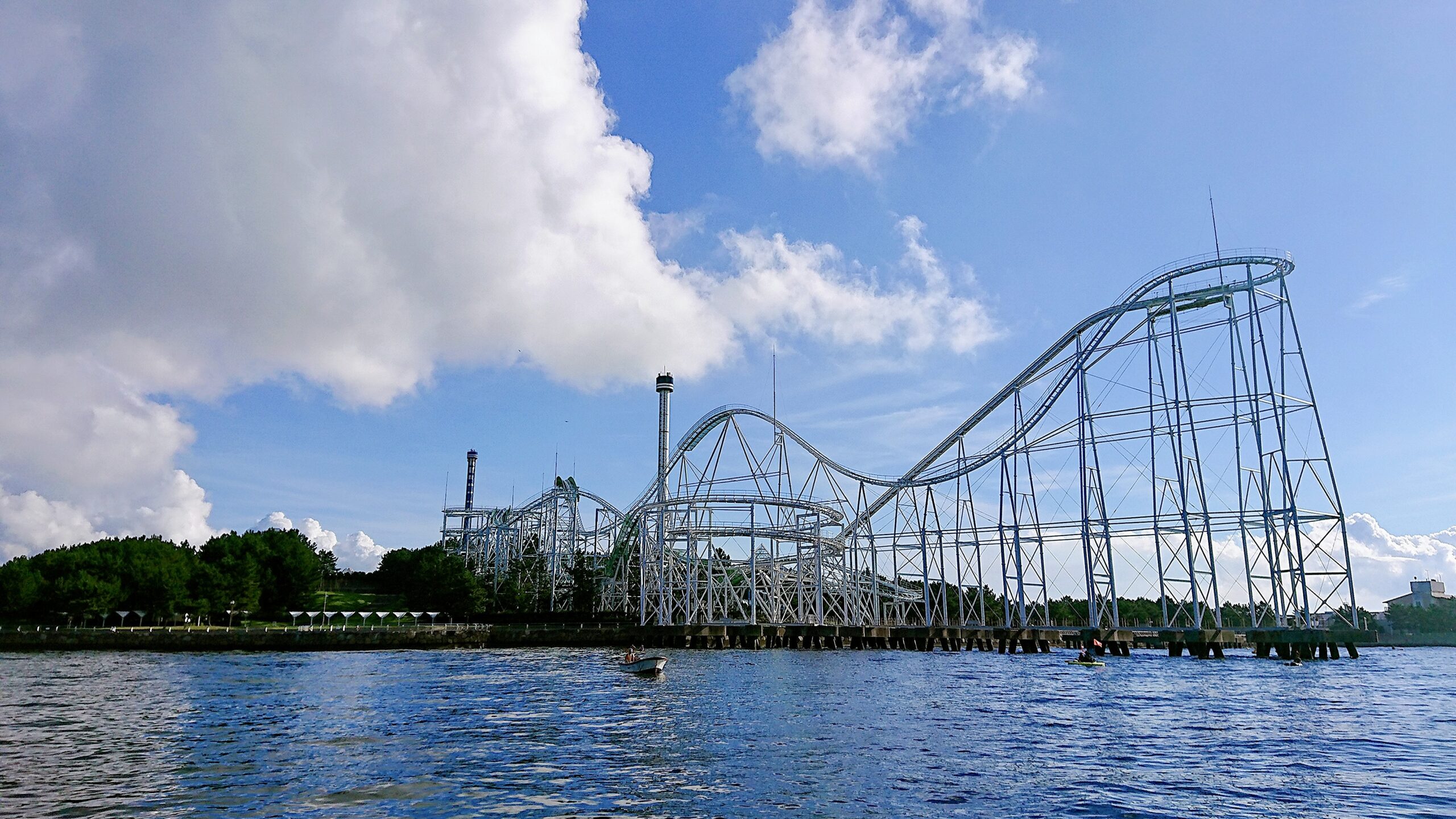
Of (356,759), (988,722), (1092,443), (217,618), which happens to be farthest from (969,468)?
(217,618)

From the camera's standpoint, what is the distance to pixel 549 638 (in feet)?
242

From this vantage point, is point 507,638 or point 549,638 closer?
point 549,638

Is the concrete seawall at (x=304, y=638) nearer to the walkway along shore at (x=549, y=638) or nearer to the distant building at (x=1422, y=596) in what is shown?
the walkway along shore at (x=549, y=638)

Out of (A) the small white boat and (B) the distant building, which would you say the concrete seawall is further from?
(B) the distant building

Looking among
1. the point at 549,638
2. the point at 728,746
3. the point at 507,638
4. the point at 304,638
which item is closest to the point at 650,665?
the point at 728,746

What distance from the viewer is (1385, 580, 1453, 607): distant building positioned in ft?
465

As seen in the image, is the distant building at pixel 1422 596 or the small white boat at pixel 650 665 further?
the distant building at pixel 1422 596

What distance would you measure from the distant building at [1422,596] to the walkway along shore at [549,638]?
328 feet

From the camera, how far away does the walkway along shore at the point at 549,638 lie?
216 ft

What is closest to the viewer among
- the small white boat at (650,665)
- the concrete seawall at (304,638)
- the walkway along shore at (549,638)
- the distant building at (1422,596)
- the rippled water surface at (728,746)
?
the rippled water surface at (728,746)

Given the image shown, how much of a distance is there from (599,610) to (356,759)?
234 feet

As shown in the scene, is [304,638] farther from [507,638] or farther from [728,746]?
[728,746]

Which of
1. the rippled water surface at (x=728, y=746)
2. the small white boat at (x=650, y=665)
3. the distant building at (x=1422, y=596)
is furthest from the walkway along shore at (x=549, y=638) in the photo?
the distant building at (x=1422, y=596)

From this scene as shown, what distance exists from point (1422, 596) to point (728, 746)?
165097mm
